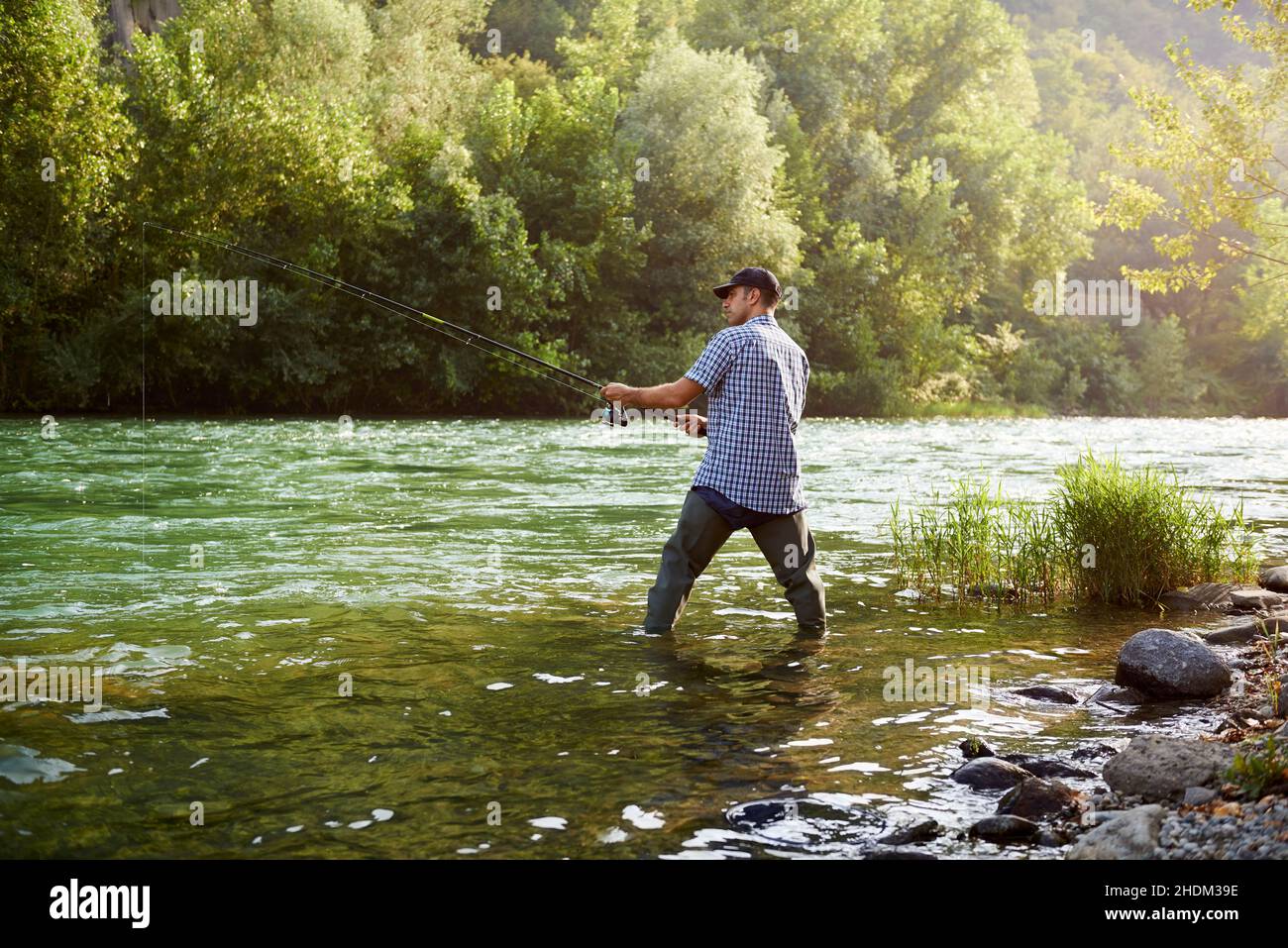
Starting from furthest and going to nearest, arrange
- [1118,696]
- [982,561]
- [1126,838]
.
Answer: [982,561], [1118,696], [1126,838]

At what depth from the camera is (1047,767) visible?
5508mm

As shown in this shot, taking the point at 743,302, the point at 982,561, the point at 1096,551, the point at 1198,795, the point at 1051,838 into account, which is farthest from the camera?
the point at 982,561

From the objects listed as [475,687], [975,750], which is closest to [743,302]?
[475,687]

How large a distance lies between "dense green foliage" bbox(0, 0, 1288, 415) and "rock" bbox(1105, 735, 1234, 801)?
22695 millimetres

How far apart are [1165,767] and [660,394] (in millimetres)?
3514

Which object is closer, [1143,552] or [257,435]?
[1143,552]

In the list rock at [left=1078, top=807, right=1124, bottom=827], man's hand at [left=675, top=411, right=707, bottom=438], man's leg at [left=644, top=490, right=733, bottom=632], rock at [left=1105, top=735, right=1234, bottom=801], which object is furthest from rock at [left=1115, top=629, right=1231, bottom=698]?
man's hand at [left=675, top=411, right=707, bottom=438]

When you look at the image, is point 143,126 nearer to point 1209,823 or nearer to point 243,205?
point 243,205

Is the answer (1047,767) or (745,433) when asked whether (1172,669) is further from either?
(745,433)
